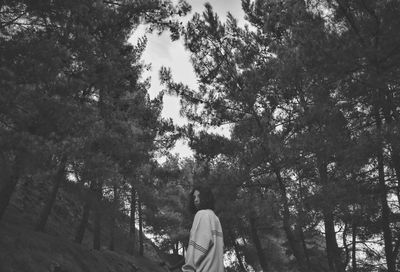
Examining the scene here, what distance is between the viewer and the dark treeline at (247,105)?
28.0 ft

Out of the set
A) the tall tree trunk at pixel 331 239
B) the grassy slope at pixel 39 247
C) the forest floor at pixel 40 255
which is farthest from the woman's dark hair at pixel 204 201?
the tall tree trunk at pixel 331 239

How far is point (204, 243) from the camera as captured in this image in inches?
152

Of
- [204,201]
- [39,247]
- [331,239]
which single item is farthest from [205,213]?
[331,239]

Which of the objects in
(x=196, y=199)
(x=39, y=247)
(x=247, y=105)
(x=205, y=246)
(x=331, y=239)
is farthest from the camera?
(x=247, y=105)

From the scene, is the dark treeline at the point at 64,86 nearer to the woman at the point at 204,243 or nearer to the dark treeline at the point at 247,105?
the dark treeline at the point at 247,105

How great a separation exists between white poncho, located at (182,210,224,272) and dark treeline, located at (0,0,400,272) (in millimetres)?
4860

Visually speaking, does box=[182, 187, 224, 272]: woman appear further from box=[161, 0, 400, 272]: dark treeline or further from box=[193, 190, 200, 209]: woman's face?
box=[161, 0, 400, 272]: dark treeline

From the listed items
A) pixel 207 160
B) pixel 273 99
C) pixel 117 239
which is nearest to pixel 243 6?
pixel 273 99

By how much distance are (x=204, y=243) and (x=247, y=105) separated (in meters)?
10.4

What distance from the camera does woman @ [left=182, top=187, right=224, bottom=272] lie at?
382 centimetres

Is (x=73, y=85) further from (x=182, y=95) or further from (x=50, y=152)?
(x=182, y=95)

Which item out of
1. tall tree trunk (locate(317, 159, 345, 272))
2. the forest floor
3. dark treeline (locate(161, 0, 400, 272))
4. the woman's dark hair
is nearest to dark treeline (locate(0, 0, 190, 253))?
the forest floor

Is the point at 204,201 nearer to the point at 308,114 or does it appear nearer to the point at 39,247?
the point at 308,114

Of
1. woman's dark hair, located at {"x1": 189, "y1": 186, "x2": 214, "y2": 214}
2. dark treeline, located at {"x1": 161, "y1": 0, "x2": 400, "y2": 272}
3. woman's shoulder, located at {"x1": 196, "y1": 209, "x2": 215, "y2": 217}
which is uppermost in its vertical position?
dark treeline, located at {"x1": 161, "y1": 0, "x2": 400, "y2": 272}
